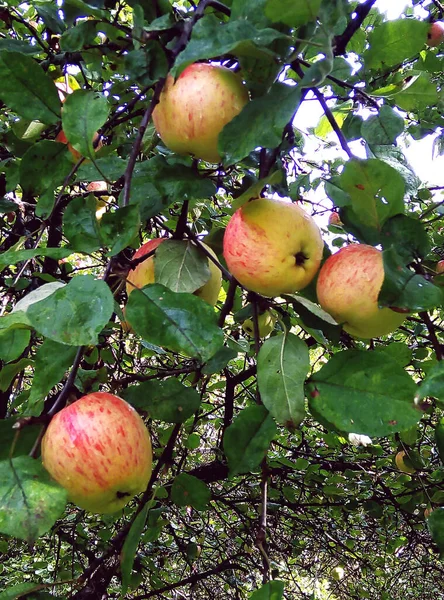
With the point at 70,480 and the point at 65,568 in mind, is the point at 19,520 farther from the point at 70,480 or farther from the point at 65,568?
the point at 65,568

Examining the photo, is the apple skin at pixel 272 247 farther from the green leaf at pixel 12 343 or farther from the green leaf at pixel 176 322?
the green leaf at pixel 12 343

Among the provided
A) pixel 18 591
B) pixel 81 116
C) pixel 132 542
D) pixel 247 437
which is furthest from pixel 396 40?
pixel 18 591

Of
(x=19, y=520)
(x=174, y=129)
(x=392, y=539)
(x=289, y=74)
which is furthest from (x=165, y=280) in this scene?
(x=392, y=539)

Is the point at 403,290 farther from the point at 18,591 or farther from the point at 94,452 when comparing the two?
the point at 18,591

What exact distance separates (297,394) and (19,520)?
0.42 metres

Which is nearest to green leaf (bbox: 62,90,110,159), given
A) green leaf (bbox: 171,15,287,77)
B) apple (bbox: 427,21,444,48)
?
green leaf (bbox: 171,15,287,77)

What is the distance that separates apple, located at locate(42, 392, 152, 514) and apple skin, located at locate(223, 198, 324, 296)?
12.9 inches

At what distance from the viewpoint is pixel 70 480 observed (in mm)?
845

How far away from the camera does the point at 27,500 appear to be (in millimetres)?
668

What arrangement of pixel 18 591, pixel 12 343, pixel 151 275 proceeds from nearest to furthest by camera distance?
1. pixel 18 591
2. pixel 12 343
3. pixel 151 275

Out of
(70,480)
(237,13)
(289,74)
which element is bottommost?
(70,480)

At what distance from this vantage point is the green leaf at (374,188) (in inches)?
31.4

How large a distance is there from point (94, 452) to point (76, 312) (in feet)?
0.87

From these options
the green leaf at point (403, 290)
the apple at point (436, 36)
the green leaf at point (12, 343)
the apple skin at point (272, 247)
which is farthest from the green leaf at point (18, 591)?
the apple at point (436, 36)
